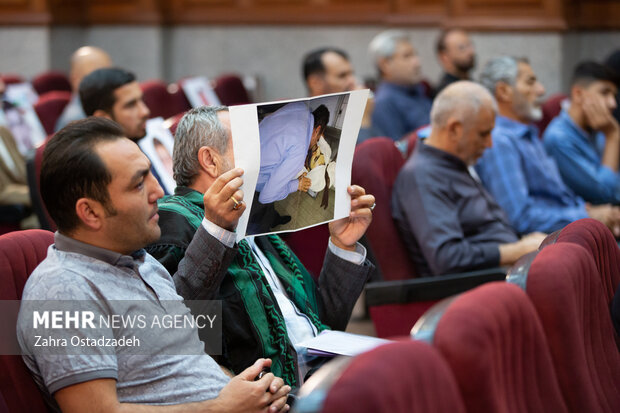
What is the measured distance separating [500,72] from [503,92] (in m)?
0.11

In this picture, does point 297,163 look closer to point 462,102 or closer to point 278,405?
point 278,405

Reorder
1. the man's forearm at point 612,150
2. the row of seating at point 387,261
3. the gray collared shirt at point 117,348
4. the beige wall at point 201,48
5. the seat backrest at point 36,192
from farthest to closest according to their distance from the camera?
the beige wall at point 201,48, the man's forearm at point 612,150, the seat backrest at point 36,192, the row of seating at point 387,261, the gray collared shirt at point 117,348

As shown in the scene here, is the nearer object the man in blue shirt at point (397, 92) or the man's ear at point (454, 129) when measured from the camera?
Answer: the man's ear at point (454, 129)

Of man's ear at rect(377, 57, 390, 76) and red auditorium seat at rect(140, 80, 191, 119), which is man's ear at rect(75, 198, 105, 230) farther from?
man's ear at rect(377, 57, 390, 76)

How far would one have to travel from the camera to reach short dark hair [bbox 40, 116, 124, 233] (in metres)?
1.50

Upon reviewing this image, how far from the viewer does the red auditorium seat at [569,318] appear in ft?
4.73

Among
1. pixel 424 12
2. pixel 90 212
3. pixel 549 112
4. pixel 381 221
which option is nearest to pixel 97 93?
pixel 381 221

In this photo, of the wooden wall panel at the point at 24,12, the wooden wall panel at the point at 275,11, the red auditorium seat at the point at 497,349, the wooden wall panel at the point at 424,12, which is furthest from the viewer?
the wooden wall panel at the point at 24,12

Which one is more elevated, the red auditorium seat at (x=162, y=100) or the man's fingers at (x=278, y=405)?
the man's fingers at (x=278, y=405)

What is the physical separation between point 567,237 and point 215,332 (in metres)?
0.80

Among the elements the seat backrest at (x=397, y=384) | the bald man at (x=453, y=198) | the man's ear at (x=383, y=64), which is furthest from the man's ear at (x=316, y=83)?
the seat backrest at (x=397, y=384)

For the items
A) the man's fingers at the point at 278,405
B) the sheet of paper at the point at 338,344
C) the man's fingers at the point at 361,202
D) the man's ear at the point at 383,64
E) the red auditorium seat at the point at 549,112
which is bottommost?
the red auditorium seat at the point at 549,112

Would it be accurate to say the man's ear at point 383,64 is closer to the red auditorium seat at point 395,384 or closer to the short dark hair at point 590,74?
the short dark hair at point 590,74

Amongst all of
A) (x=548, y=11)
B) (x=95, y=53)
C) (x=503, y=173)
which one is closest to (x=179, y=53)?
(x=95, y=53)
